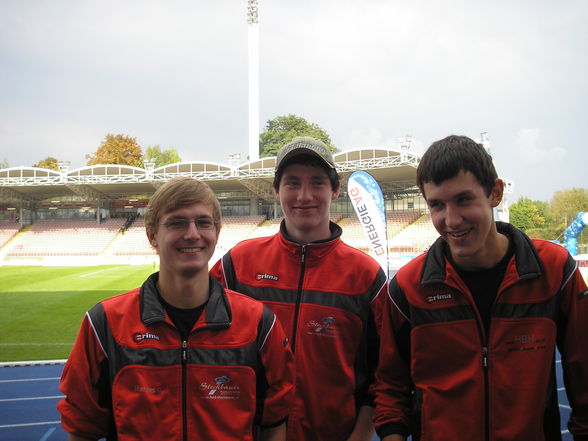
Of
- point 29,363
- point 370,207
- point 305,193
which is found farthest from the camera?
point 370,207

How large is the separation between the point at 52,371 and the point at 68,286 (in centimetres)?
1121

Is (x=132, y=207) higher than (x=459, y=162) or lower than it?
lower

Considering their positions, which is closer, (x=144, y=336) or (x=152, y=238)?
(x=144, y=336)

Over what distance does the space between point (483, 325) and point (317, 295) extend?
2.78ft

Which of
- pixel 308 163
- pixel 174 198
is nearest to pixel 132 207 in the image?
pixel 308 163

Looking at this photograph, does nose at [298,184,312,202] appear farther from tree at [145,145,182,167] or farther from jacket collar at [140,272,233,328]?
tree at [145,145,182,167]

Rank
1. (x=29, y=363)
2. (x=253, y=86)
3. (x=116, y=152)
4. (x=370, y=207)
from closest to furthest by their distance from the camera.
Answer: (x=29, y=363) < (x=370, y=207) < (x=253, y=86) < (x=116, y=152)

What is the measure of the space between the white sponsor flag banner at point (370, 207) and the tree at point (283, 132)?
3527 centimetres

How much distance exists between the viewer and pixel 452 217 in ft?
6.17

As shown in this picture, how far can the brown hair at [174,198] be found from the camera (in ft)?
6.26

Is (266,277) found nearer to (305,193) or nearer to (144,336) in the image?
(305,193)

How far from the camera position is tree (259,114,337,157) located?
4725 centimetres

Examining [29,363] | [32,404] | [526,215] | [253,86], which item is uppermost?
[253,86]

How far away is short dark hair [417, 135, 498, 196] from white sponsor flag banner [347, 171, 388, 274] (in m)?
9.53
